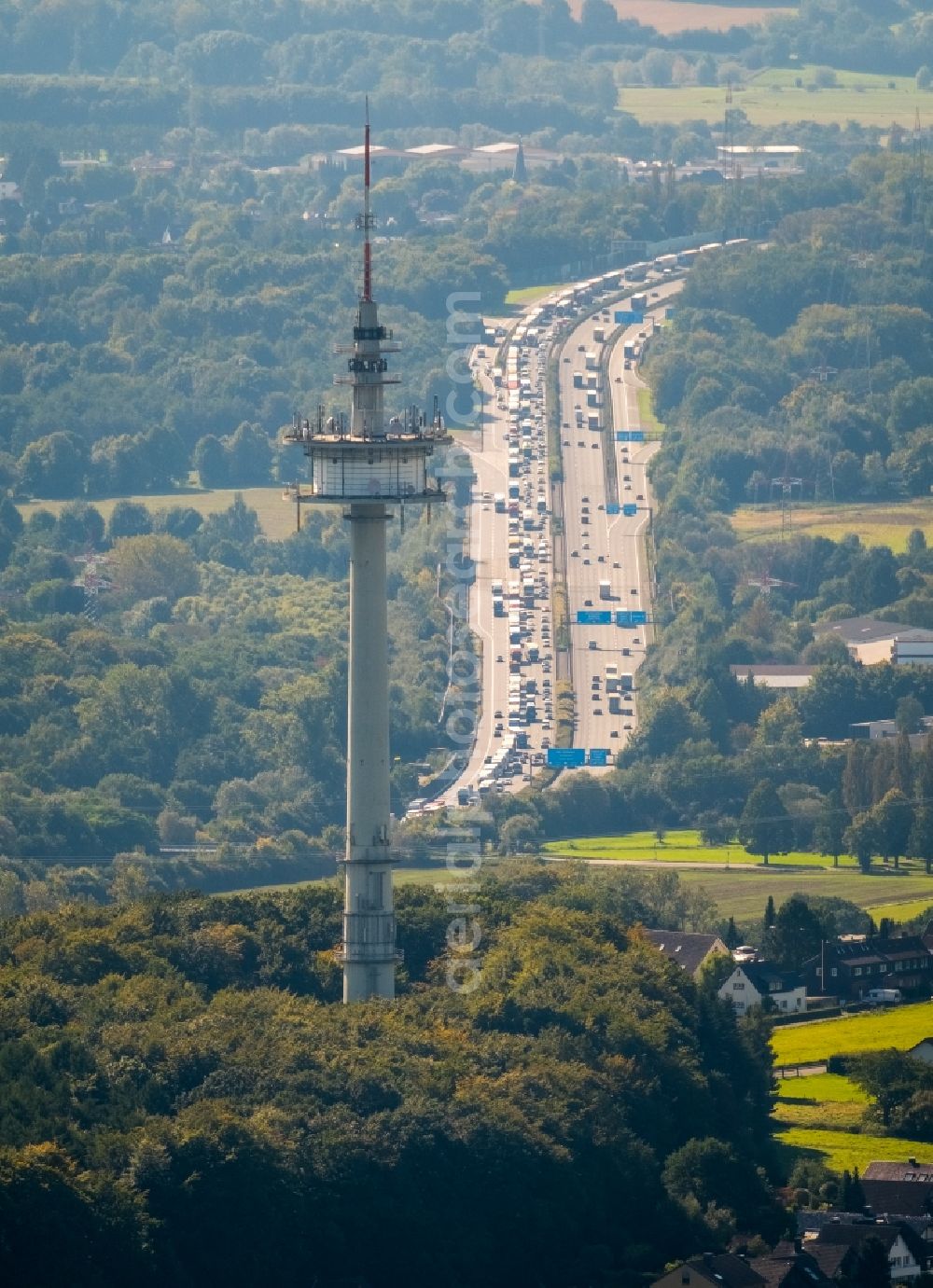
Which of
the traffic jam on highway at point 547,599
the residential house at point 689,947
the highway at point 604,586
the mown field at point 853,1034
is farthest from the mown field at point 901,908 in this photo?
the highway at point 604,586

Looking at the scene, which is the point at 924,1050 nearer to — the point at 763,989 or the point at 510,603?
the point at 763,989

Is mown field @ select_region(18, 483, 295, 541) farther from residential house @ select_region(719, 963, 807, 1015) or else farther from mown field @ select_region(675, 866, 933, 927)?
residential house @ select_region(719, 963, 807, 1015)

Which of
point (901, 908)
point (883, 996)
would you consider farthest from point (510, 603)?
point (883, 996)

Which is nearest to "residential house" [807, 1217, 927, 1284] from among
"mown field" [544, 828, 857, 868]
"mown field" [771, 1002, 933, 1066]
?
"mown field" [771, 1002, 933, 1066]

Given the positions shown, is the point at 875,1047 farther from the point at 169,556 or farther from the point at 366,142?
the point at 169,556

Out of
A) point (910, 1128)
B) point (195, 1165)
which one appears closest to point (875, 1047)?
point (910, 1128)

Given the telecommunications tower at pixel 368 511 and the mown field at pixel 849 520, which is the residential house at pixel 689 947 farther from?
the mown field at pixel 849 520
